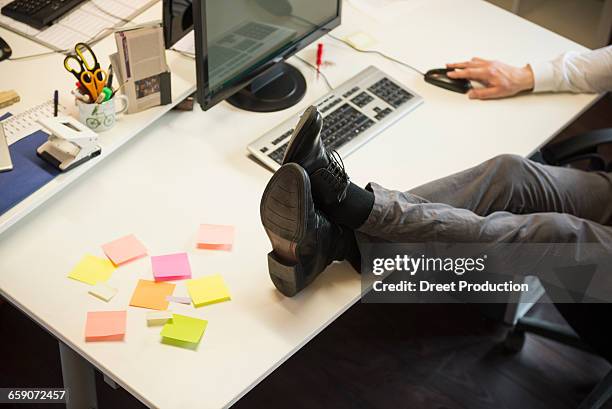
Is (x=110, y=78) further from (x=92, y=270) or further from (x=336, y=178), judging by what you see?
(x=336, y=178)

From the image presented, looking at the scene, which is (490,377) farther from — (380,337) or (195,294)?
(195,294)

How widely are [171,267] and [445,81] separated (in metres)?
0.93

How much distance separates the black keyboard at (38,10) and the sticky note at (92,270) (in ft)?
2.64

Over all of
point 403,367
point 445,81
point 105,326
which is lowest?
point 403,367

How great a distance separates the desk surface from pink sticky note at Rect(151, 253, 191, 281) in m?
0.02

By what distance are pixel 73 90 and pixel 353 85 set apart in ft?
2.30

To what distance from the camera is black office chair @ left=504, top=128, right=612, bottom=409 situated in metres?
1.75

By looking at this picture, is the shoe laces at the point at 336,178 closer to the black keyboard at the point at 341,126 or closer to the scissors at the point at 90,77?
the black keyboard at the point at 341,126

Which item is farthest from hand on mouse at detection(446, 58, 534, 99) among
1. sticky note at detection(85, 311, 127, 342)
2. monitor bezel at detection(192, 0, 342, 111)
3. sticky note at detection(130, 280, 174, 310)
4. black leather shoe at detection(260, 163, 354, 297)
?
sticky note at detection(85, 311, 127, 342)

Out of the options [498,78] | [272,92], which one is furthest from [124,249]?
[498,78]

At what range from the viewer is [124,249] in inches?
63.7

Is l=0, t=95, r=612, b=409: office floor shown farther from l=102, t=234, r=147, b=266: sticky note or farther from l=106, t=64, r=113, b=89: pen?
l=106, t=64, r=113, b=89: pen

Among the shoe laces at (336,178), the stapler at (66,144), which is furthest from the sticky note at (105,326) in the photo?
the shoe laces at (336,178)

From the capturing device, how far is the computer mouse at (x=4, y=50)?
6.55 feet
